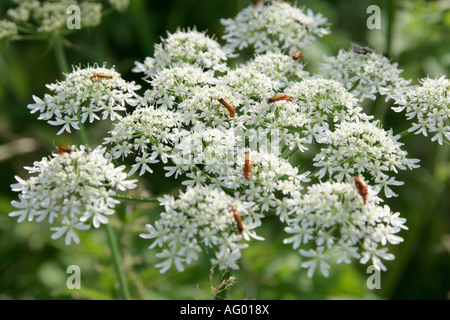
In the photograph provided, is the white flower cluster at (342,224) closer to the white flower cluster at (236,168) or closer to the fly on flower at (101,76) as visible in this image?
the white flower cluster at (236,168)

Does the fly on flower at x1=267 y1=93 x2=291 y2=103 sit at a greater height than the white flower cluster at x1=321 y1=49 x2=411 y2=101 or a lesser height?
→ lesser

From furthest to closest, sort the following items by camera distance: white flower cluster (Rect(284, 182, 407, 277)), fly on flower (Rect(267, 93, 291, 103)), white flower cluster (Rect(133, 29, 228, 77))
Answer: white flower cluster (Rect(133, 29, 228, 77))
fly on flower (Rect(267, 93, 291, 103))
white flower cluster (Rect(284, 182, 407, 277))

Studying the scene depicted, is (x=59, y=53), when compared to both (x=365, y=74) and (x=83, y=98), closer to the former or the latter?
(x=83, y=98)

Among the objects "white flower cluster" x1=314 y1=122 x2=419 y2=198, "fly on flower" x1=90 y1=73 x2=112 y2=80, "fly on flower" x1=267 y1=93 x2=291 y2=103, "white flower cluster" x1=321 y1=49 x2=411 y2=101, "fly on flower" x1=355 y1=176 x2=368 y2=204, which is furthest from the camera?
"white flower cluster" x1=321 y1=49 x2=411 y2=101

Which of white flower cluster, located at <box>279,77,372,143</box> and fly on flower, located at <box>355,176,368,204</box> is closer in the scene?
fly on flower, located at <box>355,176,368,204</box>

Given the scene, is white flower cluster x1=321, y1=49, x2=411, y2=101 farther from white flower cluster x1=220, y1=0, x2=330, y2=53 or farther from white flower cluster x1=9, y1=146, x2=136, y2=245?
white flower cluster x1=9, y1=146, x2=136, y2=245

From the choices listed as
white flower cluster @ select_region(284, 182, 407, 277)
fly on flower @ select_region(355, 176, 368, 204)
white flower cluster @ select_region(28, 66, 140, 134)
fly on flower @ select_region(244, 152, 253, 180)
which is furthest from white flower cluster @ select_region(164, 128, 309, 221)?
white flower cluster @ select_region(28, 66, 140, 134)
